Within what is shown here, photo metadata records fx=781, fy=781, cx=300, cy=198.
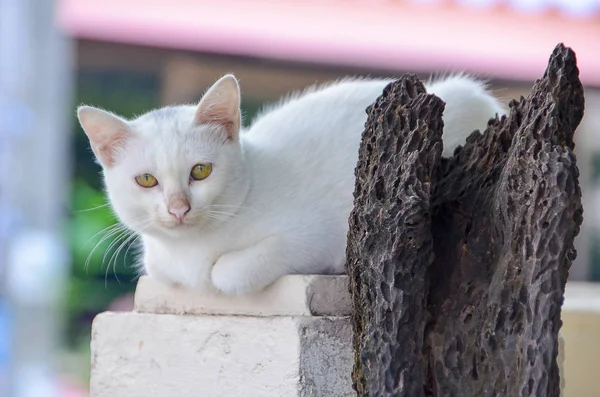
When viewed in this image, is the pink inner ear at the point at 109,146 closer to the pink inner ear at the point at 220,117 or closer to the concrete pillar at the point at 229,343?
the pink inner ear at the point at 220,117

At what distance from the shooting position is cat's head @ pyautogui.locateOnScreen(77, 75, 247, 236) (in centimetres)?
127

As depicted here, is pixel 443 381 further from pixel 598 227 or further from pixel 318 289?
pixel 598 227

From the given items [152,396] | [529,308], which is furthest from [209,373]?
[529,308]

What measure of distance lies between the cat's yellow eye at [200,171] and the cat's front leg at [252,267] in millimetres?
137

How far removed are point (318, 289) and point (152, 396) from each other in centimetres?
38

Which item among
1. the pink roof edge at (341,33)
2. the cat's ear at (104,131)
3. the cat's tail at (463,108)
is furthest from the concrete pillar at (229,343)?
the pink roof edge at (341,33)

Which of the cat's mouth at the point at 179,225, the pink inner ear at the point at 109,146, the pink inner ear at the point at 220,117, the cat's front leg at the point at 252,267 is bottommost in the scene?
the cat's front leg at the point at 252,267

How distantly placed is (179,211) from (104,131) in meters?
0.22

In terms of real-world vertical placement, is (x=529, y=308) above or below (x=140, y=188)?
below

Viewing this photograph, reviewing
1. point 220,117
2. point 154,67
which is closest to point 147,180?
point 220,117

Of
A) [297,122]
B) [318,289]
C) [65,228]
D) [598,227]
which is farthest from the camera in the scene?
[65,228]

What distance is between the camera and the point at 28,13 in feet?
10.4

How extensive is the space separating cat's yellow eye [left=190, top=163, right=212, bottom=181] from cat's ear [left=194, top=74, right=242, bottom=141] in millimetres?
78

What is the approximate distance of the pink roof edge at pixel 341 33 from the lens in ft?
9.59
